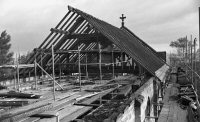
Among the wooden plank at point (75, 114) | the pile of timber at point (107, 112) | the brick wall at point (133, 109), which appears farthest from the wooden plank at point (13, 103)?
the brick wall at point (133, 109)

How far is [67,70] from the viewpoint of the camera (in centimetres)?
1617

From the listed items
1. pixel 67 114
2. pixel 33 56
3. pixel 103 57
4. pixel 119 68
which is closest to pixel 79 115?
pixel 67 114

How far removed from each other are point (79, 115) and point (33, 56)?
8.08 meters

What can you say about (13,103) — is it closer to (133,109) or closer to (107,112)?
(107,112)

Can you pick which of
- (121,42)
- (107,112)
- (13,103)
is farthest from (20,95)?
(121,42)

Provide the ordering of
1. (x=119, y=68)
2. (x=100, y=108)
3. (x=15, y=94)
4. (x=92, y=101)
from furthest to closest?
(x=119, y=68), (x=15, y=94), (x=92, y=101), (x=100, y=108)

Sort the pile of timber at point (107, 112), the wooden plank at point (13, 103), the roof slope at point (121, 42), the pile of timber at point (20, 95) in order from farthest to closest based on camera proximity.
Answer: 1. the roof slope at point (121, 42)
2. the pile of timber at point (20, 95)
3. the wooden plank at point (13, 103)
4. the pile of timber at point (107, 112)

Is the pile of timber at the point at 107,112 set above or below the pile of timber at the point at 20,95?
below

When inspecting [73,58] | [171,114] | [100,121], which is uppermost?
[73,58]

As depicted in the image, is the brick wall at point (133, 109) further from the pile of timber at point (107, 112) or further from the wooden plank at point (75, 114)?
the wooden plank at point (75, 114)

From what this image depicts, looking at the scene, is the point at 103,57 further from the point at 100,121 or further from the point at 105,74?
the point at 100,121

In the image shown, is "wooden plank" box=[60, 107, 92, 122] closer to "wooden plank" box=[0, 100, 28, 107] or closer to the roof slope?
"wooden plank" box=[0, 100, 28, 107]

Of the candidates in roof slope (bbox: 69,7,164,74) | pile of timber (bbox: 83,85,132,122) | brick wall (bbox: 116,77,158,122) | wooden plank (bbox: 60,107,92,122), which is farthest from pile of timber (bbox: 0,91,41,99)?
roof slope (bbox: 69,7,164,74)

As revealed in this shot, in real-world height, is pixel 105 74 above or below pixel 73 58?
below
